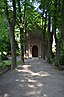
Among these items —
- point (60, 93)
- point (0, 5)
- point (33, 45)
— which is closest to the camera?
→ point (60, 93)

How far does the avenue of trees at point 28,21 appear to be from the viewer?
21.3m

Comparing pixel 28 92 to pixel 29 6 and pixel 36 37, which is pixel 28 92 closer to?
pixel 29 6

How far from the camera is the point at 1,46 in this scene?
22266 mm

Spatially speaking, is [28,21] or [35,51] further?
[35,51]

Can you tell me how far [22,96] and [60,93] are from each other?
1702 millimetres

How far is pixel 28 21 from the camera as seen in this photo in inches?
1511

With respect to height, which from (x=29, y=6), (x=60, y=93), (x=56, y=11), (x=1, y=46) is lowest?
(x=60, y=93)

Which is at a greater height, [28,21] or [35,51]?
[28,21]

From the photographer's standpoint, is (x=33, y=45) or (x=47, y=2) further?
(x=33, y=45)

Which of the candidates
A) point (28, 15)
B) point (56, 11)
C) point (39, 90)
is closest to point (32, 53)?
point (28, 15)

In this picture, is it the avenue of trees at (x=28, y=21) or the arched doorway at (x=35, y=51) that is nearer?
the avenue of trees at (x=28, y=21)

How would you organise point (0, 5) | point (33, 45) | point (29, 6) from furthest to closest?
1. point (33, 45)
2. point (29, 6)
3. point (0, 5)

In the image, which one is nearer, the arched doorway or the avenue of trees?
the avenue of trees

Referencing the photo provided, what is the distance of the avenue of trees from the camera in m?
21.3
